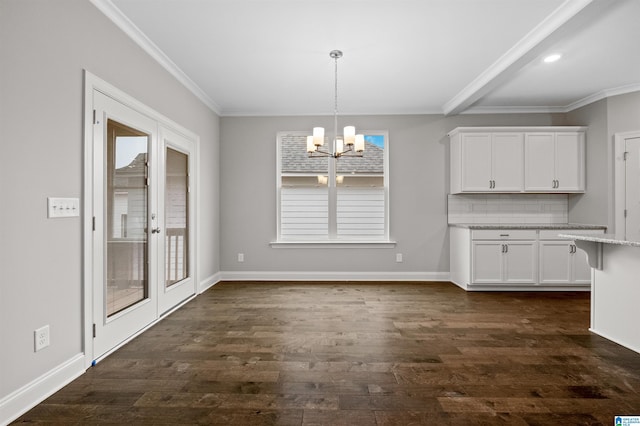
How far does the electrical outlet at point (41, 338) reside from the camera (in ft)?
6.51

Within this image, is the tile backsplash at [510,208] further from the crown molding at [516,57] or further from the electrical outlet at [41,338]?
the electrical outlet at [41,338]

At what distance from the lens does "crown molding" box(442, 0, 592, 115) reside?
263 cm

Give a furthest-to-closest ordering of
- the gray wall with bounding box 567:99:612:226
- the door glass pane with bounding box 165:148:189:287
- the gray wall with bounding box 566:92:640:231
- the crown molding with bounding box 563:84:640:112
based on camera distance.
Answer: the gray wall with bounding box 567:99:612:226
the gray wall with bounding box 566:92:640:231
the crown molding with bounding box 563:84:640:112
the door glass pane with bounding box 165:148:189:287

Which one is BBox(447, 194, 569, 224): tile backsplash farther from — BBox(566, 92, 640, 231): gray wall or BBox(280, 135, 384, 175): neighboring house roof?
BBox(280, 135, 384, 175): neighboring house roof

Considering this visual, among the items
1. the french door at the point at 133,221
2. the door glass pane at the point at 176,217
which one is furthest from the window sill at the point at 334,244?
the french door at the point at 133,221

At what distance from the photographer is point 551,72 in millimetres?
3912

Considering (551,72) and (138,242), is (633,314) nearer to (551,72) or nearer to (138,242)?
(551,72)

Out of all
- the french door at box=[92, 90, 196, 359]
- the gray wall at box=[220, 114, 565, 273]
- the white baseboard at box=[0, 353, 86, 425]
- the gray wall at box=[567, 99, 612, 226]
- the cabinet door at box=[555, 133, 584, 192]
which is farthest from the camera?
the gray wall at box=[220, 114, 565, 273]

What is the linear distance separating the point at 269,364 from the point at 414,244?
11.4 feet

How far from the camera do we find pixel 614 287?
2.95 metres

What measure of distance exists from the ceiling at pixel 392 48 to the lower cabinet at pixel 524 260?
1.92 meters

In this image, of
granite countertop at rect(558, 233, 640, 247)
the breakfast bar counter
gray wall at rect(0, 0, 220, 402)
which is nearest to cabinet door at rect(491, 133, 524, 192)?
the breakfast bar counter

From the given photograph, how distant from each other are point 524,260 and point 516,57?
2.71 m

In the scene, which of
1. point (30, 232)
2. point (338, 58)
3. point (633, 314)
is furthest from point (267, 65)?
point (633, 314)
